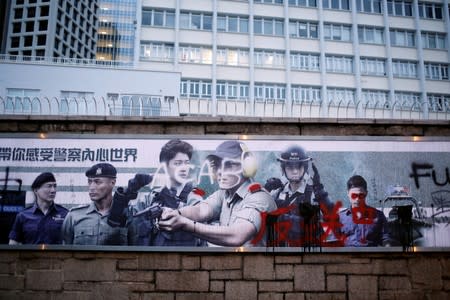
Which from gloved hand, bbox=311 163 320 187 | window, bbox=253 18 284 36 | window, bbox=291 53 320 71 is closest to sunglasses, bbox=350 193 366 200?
gloved hand, bbox=311 163 320 187

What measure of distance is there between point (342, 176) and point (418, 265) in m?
1.89

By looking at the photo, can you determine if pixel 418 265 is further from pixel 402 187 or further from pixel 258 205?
pixel 258 205

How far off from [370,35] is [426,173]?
36941 millimetres

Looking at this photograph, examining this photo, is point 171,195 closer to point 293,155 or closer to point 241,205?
point 241,205

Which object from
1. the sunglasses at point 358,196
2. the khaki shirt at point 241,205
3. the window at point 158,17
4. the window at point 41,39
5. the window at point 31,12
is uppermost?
the window at point 31,12

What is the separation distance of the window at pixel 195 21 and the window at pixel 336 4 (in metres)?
11.6

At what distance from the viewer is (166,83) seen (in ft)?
78.8

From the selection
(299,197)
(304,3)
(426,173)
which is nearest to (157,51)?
(304,3)

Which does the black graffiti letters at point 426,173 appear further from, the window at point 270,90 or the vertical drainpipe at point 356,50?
the vertical drainpipe at point 356,50

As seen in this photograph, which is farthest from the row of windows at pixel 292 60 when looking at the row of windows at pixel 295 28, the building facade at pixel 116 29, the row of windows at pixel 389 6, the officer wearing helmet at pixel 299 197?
the building facade at pixel 116 29

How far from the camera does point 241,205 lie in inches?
269

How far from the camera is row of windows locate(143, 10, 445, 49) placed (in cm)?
3678

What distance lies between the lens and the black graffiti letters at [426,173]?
23.0 ft

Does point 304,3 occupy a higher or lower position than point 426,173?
higher
